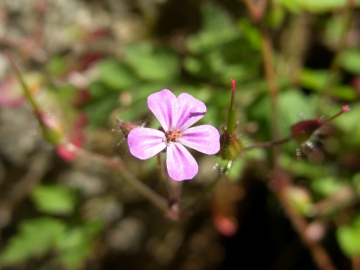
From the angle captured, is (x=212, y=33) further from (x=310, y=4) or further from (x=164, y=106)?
(x=164, y=106)

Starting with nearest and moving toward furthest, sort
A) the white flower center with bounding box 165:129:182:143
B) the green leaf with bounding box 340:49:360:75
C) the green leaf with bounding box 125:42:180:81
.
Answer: the white flower center with bounding box 165:129:182:143
the green leaf with bounding box 125:42:180:81
the green leaf with bounding box 340:49:360:75

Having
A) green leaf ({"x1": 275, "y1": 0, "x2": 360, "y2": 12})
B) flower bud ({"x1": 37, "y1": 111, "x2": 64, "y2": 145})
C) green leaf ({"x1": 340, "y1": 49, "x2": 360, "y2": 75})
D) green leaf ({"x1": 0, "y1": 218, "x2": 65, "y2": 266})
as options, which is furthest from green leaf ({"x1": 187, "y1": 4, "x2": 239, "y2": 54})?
green leaf ({"x1": 0, "y1": 218, "x2": 65, "y2": 266})

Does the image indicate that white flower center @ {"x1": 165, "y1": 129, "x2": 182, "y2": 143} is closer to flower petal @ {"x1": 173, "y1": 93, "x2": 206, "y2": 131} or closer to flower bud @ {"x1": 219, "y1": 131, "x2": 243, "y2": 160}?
flower petal @ {"x1": 173, "y1": 93, "x2": 206, "y2": 131}

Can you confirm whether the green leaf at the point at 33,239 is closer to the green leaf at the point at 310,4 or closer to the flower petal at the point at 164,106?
the flower petal at the point at 164,106

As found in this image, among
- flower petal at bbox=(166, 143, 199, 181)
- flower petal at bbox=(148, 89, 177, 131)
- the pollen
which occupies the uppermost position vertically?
flower petal at bbox=(148, 89, 177, 131)

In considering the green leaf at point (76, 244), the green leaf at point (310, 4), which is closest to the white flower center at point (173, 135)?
the green leaf at point (310, 4)

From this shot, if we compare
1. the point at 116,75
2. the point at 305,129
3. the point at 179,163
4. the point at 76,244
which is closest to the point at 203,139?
the point at 179,163

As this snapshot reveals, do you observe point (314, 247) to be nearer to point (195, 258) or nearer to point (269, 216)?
point (269, 216)
